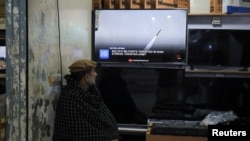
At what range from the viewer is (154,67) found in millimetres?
3746

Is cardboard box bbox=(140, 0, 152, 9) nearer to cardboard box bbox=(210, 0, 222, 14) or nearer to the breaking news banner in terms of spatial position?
cardboard box bbox=(210, 0, 222, 14)

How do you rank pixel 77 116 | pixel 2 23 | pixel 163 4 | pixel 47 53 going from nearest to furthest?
pixel 47 53 → pixel 77 116 → pixel 2 23 → pixel 163 4

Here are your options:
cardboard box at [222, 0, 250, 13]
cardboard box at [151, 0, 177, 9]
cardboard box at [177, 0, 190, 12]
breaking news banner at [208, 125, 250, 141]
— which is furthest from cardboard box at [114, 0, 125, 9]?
breaking news banner at [208, 125, 250, 141]

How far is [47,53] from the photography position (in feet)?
7.26

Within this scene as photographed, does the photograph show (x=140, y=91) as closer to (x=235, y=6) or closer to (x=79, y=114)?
(x=235, y=6)

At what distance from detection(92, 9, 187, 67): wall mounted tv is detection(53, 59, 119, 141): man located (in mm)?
1288

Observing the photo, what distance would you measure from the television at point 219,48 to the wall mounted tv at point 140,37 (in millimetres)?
212

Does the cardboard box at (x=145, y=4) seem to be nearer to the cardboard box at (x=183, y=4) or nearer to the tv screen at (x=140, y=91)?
the cardboard box at (x=183, y=4)

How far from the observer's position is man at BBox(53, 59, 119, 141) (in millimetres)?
2359

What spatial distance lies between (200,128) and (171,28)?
130 cm

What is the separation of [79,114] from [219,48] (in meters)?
2.06

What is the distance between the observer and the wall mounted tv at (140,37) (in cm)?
372

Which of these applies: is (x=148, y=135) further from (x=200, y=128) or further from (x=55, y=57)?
(x=55, y=57)

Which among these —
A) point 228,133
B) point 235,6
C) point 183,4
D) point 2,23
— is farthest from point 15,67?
point 235,6
